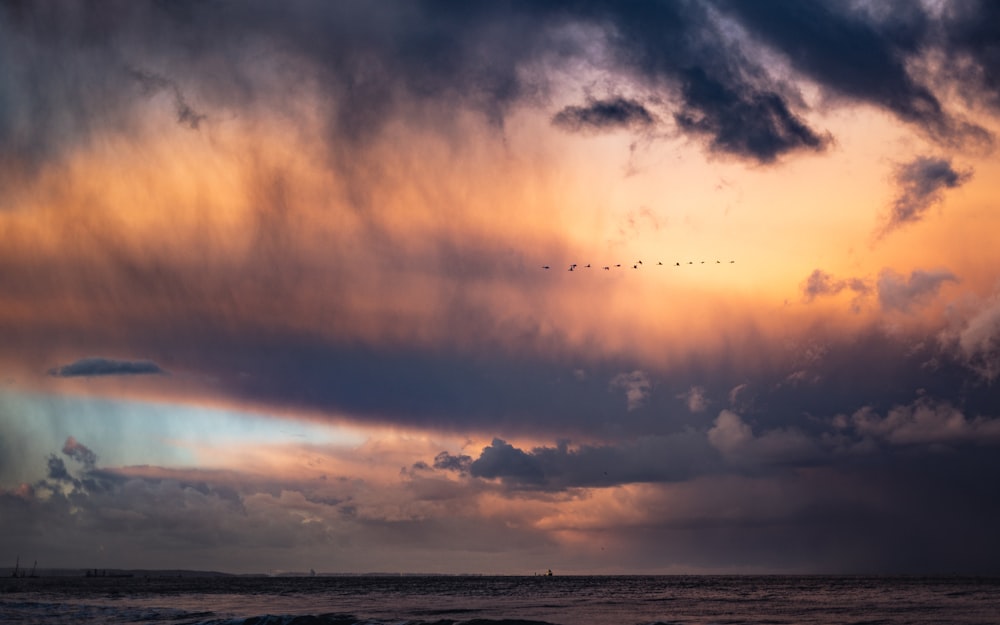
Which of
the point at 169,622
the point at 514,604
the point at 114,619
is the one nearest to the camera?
the point at 169,622

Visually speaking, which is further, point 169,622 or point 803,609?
point 803,609

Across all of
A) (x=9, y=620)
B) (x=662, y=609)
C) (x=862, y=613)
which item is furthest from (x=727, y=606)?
(x=9, y=620)

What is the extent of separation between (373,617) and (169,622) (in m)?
23.0

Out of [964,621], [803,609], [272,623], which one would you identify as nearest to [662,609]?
[803,609]

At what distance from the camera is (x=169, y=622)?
94.8 metres

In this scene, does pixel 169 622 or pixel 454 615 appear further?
pixel 454 615

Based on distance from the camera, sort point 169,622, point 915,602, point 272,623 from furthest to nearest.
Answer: point 915,602 < point 169,622 < point 272,623

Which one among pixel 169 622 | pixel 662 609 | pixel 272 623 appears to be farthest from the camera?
pixel 662 609

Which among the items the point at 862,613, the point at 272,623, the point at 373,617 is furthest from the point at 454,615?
the point at 862,613

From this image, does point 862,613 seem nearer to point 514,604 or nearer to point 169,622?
point 514,604

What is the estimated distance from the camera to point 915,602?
119 meters

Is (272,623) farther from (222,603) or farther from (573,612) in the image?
(222,603)

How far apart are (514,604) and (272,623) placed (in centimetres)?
5207

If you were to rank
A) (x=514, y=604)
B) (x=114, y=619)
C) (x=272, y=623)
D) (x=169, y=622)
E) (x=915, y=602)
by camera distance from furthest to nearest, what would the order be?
(x=514, y=604)
(x=915, y=602)
(x=114, y=619)
(x=169, y=622)
(x=272, y=623)
